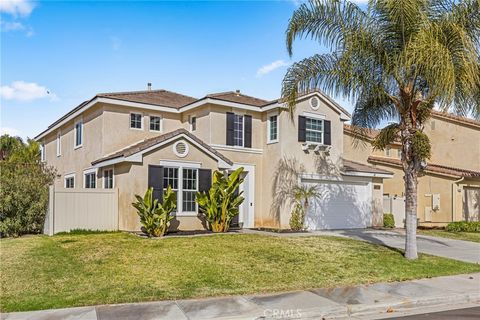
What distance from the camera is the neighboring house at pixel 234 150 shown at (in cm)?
1755

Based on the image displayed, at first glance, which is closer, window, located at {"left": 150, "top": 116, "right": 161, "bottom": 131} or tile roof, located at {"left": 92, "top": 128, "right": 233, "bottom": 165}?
tile roof, located at {"left": 92, "top": 128, "right": 233, "bottom": 165}

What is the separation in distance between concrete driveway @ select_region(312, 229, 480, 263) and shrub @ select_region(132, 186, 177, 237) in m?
6.85

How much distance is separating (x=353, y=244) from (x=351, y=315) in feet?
23.8

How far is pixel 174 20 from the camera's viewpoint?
13727mm

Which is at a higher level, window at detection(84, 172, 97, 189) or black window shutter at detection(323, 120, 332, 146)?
black window shutter at detection(323, 120, 332, 146)

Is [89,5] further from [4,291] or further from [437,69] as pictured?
[437,69]

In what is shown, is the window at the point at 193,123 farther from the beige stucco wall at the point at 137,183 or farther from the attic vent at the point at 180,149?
the attic vent at the point at 180,149

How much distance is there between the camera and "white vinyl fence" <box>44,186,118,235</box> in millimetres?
16094

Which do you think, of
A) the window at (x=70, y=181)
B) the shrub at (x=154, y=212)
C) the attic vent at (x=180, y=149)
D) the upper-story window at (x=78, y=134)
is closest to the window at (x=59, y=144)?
the window at (x=70, y=181)

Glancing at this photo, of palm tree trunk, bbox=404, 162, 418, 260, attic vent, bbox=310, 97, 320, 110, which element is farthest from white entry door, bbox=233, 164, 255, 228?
palm tree trunk, bbox=404, 162, 418, 260

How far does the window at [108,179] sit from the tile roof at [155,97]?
302 cm

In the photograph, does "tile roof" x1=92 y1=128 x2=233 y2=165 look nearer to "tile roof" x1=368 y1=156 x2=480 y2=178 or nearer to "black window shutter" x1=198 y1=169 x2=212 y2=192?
"black window shutter" x1=198 y1=169 x2=212 y2=192

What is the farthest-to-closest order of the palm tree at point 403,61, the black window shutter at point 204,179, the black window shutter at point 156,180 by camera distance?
the black window shutter at point 204,179 < the black window shutter at point 156,180 < the palm tree at point 403,61

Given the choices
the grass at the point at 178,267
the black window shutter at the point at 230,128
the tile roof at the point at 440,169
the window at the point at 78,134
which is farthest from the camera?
the tile roof at the point at 440,169
